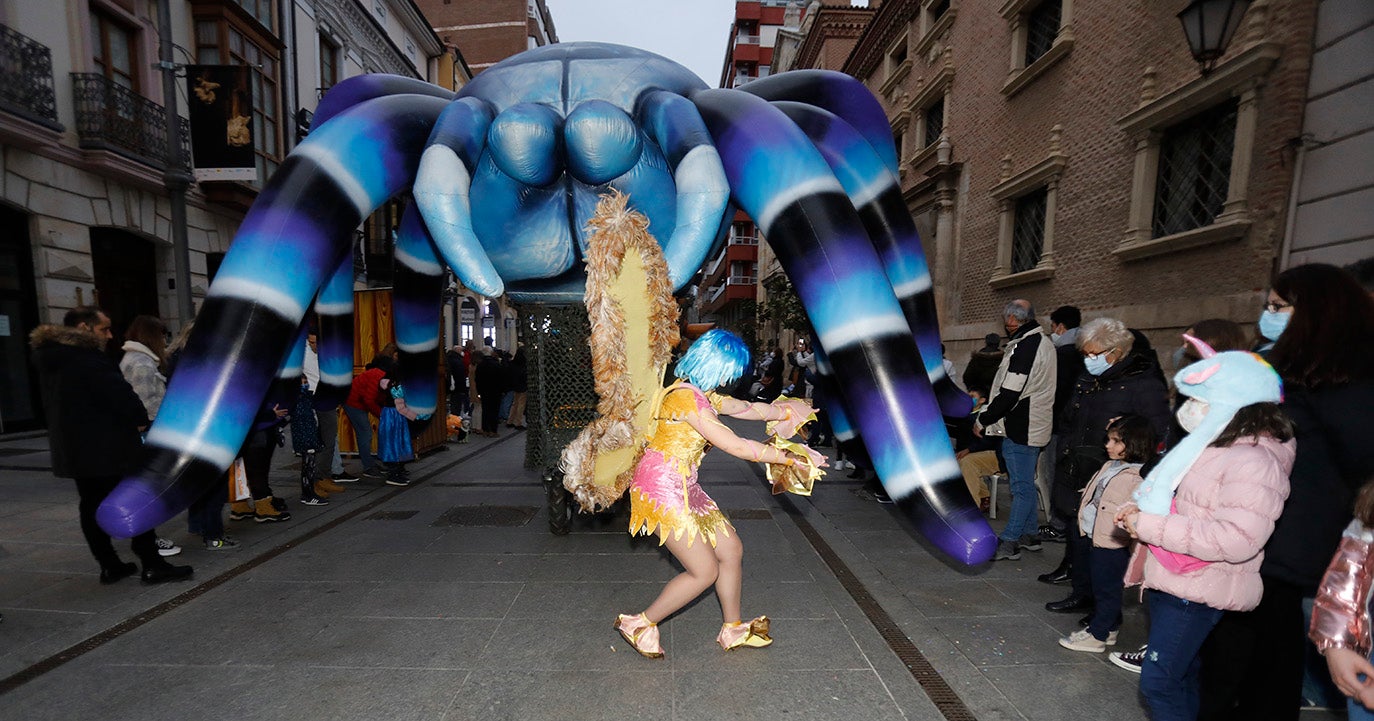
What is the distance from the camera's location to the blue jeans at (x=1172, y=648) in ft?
6.64

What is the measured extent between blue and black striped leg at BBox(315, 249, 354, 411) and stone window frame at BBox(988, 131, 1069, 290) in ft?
31.2

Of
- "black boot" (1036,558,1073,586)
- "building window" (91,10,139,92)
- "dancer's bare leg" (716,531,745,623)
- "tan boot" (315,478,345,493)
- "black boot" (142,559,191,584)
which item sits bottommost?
"tan boot" (315,478,345,493)

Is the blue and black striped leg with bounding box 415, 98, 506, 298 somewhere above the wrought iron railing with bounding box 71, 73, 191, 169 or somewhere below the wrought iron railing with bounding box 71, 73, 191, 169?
below

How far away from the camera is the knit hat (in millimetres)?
1903

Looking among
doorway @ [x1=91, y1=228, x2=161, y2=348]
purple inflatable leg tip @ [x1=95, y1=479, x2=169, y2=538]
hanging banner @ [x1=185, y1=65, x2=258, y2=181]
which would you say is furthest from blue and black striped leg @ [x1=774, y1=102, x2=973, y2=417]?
doorway @ [x1=91, y1=228, x2=161, y2=348]

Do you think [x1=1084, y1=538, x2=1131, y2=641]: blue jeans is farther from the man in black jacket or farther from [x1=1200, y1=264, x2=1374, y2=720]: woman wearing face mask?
A: the man in black jacket

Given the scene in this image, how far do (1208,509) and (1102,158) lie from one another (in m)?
8.06

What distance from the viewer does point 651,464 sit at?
2.63 meters

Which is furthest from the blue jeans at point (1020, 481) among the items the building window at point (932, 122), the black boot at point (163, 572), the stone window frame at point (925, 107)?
the building window at point (932, 122)

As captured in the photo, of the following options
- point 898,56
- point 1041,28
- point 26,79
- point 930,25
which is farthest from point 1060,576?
point 898,56

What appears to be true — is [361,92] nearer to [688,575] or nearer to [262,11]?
[688,575]

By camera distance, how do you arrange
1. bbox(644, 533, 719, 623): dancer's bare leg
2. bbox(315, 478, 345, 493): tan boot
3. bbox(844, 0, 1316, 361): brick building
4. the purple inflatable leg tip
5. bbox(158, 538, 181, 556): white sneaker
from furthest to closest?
bbox(315, 478, 345, 493): tan boot → bbox(844, 0, 1316, 361): brick building → bbox(158, 538, 181, 556): white sneaker → bbox(644, 533, 719, 623): dancer's bare leg → the purple inflatable leg tip

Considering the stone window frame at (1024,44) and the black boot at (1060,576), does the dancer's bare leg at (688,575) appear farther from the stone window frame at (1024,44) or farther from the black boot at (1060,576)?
the stone window frame at (1024,44)

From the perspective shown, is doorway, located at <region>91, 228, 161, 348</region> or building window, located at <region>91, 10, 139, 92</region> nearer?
building window, located at <region>91, 10, 139, 92</region>
